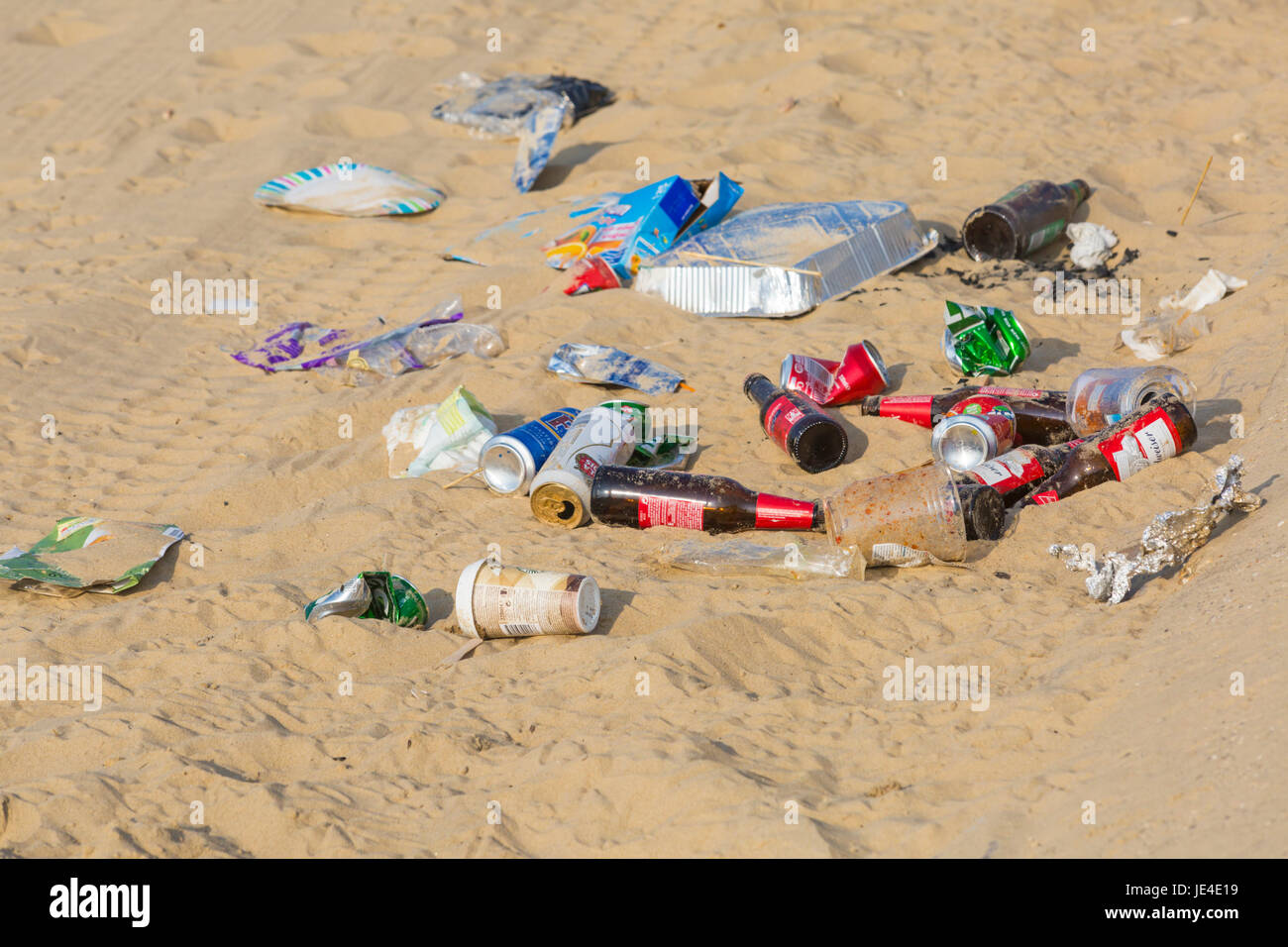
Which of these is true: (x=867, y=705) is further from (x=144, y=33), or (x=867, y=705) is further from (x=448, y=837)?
(x=144, y=33)

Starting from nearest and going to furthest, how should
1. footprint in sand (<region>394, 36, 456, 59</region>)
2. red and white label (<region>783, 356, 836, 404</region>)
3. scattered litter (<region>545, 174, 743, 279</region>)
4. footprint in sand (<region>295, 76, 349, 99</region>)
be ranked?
red and white label (<region>783, 356, 836, 404</region>) < scattered litter (<region>545, 174, 743, 279</region>) < footprint in sand (<region>295, 76, 349, 99</region>) < footprint in sand (<region>394, 36, 456, 59</region>)

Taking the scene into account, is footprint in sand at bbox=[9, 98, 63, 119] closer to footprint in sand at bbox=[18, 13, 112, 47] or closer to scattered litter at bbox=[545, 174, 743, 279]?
footprint in sand at bbox=[18, 13, 112, 47]

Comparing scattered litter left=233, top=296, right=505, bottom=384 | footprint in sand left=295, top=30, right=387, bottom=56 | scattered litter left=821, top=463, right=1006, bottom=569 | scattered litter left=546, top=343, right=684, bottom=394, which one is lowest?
scattered litter left=821, top=463, right=1006, bottom=569

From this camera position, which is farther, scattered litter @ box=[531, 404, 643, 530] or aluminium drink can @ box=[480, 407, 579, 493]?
aluminium drink can @ box=[480, 407, 579, 493]

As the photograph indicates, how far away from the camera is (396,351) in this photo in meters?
4.92

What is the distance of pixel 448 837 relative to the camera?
2262 millimetres

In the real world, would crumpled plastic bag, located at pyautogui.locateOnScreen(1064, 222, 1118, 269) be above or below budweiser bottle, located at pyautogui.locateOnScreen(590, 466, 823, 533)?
above

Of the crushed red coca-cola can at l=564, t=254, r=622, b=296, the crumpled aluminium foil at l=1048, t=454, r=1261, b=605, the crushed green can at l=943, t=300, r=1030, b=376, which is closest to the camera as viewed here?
the crumpled aluminium foil at l=1048, t=454, r=1261, b=605

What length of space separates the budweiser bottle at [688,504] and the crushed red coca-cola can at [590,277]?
1.77 m

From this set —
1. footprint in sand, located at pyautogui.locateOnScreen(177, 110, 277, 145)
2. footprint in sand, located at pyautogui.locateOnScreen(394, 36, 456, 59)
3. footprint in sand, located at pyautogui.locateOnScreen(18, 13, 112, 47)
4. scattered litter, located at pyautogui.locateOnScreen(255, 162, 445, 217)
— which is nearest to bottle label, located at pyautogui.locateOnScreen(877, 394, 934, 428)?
scattered litter, located at pyautogui.locateOnScreen(255, 162, 445, 217)

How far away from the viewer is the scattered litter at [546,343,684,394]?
4.46 meters

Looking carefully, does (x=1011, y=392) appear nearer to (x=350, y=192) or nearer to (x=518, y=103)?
(x=350, y=192)

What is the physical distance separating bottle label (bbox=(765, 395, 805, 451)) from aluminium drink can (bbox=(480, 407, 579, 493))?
76 centimetres

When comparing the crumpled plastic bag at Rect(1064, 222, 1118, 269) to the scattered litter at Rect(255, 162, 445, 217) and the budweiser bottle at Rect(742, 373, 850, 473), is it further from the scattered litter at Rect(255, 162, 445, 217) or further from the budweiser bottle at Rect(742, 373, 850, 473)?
the scattered litter at Rect(255, 162, 445, 217)
